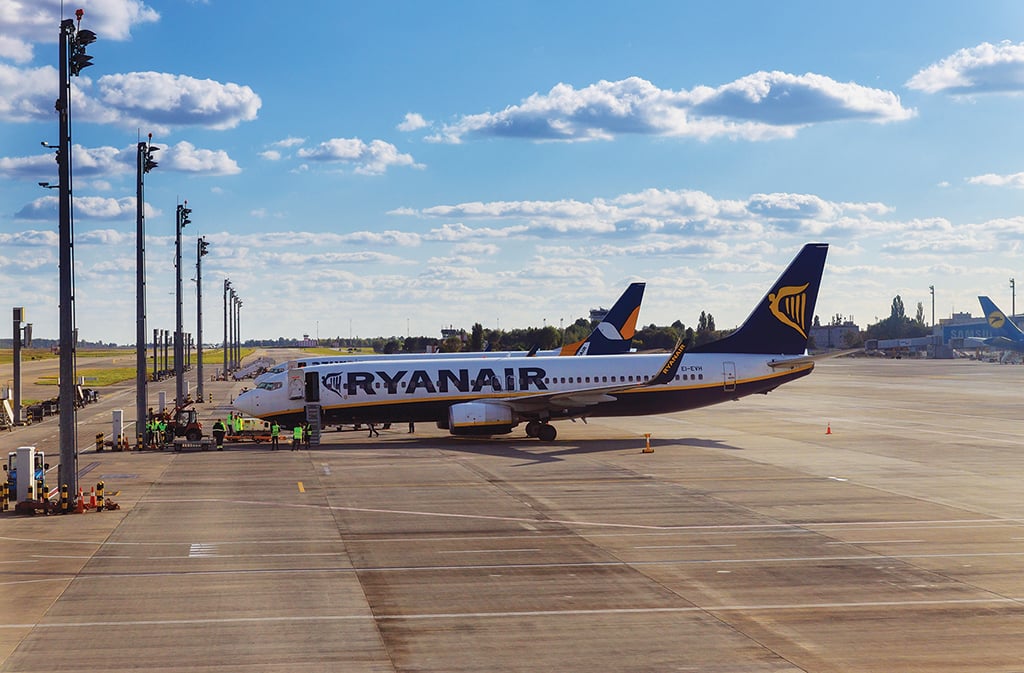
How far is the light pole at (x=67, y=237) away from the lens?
105 ft

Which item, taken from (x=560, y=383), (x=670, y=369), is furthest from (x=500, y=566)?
(x=560, y=383)

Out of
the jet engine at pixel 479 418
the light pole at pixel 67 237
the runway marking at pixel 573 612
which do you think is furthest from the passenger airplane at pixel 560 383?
the runway marking at pixel 573 612

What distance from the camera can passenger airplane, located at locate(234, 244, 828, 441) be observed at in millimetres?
54281

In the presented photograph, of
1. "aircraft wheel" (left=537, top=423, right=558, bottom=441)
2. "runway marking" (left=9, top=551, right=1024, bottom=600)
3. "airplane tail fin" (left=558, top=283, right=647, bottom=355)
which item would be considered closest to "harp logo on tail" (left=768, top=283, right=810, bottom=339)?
"aircraft wheel" (left=537, top=423, right=558, bottom=441)

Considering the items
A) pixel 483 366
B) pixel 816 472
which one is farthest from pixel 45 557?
pixel 483 366

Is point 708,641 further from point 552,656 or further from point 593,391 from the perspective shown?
point 593,391

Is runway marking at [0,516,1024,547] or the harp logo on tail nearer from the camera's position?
runway marking at [0,516,1024,547]

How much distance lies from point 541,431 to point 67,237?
2861 centimetres

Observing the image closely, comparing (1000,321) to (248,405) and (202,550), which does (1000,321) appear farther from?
(202,550)

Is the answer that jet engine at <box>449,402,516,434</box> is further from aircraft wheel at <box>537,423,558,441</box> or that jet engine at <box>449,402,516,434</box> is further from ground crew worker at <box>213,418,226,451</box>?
ground crew worker at <box>213,418,226,451</box>

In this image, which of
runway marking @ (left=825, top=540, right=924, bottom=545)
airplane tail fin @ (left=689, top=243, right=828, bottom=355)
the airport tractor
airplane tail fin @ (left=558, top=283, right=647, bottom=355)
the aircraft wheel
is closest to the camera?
runway marking @ (left=825, top=540, right=924, bottom=545)

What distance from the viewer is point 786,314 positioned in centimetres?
5841

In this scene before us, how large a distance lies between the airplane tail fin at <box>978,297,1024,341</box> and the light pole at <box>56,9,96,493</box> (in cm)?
18660

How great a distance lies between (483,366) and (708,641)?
124 ft
